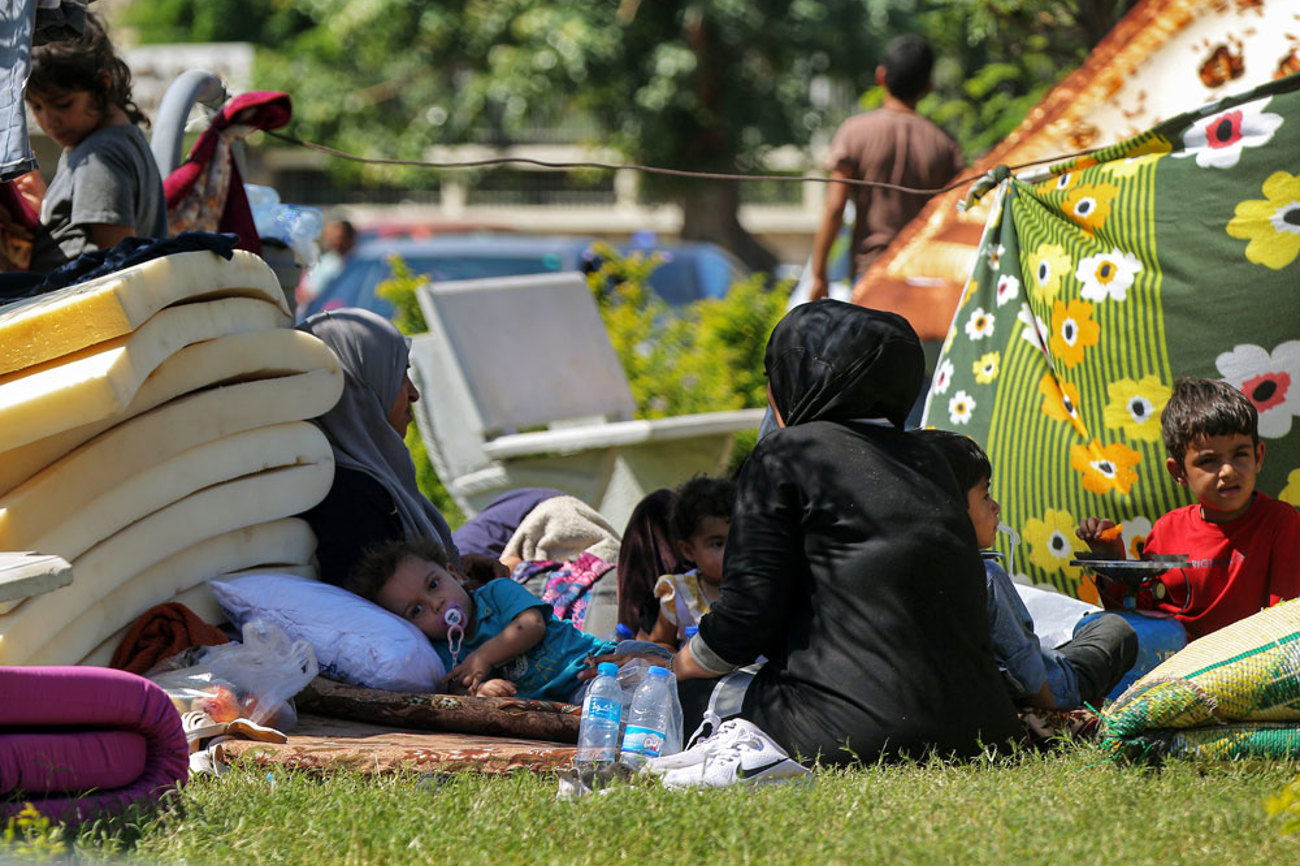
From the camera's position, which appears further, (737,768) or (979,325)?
(979,325)

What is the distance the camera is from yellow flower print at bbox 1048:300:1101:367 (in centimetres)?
548

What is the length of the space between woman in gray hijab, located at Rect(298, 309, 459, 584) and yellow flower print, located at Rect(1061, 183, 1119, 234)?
2.28m

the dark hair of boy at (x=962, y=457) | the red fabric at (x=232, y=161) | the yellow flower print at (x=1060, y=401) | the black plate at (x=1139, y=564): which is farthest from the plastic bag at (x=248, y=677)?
the yellow flower print at (x=1060, y=401)

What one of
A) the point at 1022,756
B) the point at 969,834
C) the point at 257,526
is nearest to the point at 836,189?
the point at 257,526

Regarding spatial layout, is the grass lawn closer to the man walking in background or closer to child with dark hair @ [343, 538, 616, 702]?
child with dark hair @ [343, 538, 616, 702]

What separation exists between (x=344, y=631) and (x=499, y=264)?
10.7 m

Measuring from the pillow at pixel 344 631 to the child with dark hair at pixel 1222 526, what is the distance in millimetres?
2034

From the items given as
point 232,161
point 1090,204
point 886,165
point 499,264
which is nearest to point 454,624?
point 232,161

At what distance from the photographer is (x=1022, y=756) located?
388 centimetres

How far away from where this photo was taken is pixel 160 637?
14.3 feet

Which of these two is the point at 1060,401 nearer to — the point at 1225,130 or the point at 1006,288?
the point at 1006,288

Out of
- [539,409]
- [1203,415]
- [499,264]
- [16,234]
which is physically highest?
[16,234]

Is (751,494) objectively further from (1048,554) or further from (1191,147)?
(1191,147)

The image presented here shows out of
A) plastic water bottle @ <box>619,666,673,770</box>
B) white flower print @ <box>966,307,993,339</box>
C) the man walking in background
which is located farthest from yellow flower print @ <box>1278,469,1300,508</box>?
the man walking in background
